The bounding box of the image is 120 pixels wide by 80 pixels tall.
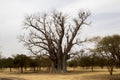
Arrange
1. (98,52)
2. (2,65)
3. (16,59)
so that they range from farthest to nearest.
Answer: (2,65) → (16,59) → (98,52)

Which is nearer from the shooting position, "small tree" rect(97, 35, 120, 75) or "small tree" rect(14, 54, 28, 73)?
"small tree" rect(97, 35, 120, 75)

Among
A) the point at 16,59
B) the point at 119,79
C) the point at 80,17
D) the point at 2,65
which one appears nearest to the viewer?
the point at 119,79

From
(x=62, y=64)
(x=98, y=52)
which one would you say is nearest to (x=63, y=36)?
(x=62, y=64)

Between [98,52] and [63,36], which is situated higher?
[63,36]

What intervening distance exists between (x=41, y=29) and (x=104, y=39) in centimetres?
2491

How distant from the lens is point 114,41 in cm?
3778

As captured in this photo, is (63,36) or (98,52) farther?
(63,36)

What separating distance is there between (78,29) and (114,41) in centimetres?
2305

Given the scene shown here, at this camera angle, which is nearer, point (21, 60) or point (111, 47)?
point (111, 47)

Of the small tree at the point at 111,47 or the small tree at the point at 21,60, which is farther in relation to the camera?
the small tree at the point at 21,60

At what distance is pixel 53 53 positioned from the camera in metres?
60.2

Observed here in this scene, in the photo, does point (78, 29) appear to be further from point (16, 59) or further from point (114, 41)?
point (114, 41)

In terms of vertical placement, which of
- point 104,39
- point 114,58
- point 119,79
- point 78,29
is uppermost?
point 78,29

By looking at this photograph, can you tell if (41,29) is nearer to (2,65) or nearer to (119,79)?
(2,65)
